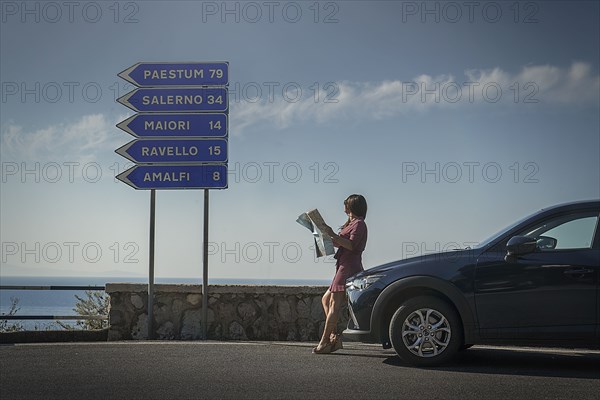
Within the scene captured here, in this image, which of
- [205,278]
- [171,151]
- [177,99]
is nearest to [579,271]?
[205,278]

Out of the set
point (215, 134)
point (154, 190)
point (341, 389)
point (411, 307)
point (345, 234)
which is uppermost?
point (215, 134)

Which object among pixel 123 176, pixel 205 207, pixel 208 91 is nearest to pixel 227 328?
pixel 205 207

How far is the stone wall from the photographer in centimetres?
1132

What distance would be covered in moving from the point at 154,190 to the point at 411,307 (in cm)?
505

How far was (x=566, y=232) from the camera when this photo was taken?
8.10 metres

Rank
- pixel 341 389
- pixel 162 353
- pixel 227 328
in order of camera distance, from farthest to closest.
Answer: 1. pixel 227 328
2. pixel 162 353
3. pixel 341 389

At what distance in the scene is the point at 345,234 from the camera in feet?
30.5

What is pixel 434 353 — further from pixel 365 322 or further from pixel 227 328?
pixel 227 328

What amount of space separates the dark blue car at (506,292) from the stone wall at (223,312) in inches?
121

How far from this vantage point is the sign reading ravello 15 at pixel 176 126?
11672mm

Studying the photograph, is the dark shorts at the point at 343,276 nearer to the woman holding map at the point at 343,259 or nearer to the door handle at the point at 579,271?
the woman holding map at the point at 343,259

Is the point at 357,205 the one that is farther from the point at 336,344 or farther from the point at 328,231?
the point at 336,344

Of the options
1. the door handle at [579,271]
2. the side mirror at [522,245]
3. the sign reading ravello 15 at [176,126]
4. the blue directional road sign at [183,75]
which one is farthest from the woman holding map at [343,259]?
the blue directional road sign at [183,75]

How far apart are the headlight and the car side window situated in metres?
1.64
